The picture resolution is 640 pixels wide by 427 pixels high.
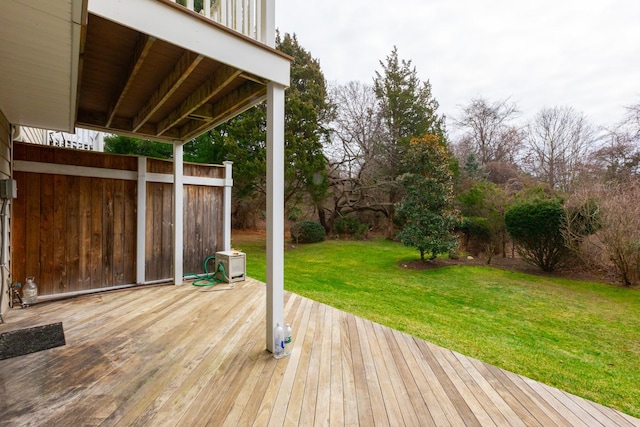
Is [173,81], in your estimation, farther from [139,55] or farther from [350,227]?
[350,227]

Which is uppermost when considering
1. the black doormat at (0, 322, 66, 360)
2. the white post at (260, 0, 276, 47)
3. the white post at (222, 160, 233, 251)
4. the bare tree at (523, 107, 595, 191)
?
the bare tree at (523, 107, 595, 191)

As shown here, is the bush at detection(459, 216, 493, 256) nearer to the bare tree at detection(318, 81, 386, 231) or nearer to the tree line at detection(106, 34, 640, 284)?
the tree line at detection(106, 34, 640, 284)

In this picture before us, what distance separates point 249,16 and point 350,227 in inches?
393

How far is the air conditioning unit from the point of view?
4.48 m

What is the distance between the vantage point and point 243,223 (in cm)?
1338

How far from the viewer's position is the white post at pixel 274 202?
2.33 m

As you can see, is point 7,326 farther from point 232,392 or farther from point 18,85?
point 232,392

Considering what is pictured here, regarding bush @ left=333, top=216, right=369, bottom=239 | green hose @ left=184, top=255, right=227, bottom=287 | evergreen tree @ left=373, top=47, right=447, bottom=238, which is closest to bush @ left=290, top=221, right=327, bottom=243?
bush @ left=333, top=216, right=369, bottom=239

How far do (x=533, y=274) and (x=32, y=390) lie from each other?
26.2 ft

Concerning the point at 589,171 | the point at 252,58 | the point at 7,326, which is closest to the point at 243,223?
the point at 7,326

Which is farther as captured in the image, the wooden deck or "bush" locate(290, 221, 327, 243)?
"bush" locate(290, 221, 327, 243)

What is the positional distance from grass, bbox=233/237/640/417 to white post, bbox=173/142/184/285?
1.92 meters

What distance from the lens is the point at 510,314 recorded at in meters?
4.12

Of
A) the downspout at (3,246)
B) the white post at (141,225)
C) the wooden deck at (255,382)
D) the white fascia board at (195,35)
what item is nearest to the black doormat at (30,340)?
the wooden deck at (255,382)
